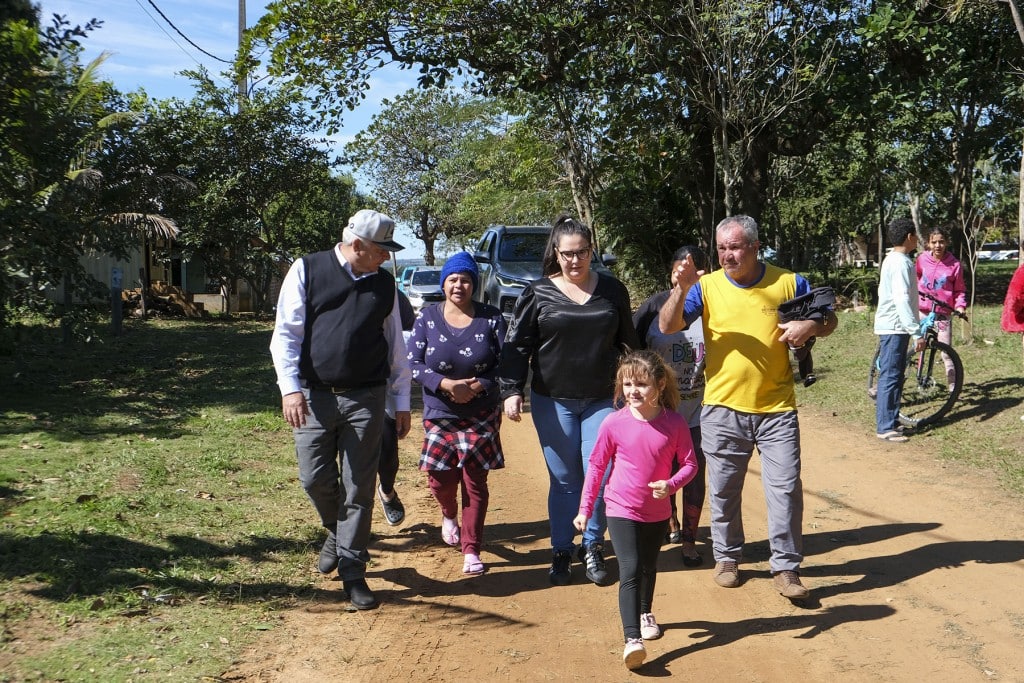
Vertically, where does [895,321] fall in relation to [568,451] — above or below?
above

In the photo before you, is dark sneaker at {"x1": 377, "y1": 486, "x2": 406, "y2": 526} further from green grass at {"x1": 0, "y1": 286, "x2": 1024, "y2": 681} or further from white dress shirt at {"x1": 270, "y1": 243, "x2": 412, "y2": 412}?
white dress shirt at {"x1": 270, "y1": 243, "x2": 412, "y2": 412}

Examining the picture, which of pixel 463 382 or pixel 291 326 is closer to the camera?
pixel 291 326

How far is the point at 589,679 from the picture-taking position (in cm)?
430

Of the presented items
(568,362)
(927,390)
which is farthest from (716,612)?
(927,390)

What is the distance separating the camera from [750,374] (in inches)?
208

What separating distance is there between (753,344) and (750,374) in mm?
162

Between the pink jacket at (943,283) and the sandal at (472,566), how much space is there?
650cm

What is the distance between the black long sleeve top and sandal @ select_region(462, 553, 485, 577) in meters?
0.99

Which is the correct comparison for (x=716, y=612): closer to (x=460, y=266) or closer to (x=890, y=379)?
(x=460, y=266)

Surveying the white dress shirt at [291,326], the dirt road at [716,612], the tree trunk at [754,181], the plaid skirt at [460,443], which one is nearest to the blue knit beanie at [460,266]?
the white dress shirt at [291,326]

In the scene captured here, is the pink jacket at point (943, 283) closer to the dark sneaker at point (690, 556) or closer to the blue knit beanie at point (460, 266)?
the dark sneaker at point (690, 556)

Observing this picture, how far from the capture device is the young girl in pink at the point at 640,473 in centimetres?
454

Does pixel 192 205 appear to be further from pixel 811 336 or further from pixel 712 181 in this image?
pixel 811 336

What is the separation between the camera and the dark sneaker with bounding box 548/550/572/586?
18.3 ft
